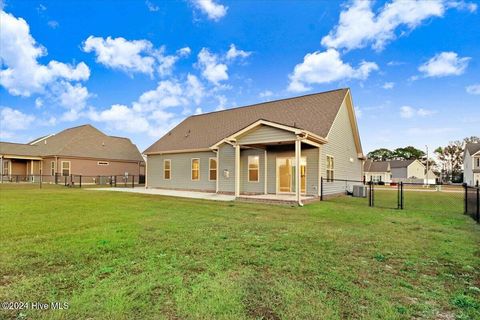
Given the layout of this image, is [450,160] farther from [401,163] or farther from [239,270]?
[239,270]

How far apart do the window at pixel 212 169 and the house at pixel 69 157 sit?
639 inches

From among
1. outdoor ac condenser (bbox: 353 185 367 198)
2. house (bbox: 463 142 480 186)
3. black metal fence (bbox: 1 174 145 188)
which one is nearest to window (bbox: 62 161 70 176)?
black metal fence (bbox: 1 174 145 188)

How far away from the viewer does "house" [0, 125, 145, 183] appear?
25.2m

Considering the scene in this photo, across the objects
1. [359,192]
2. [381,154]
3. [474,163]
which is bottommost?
[359,192]

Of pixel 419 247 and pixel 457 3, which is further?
pixel 457 3

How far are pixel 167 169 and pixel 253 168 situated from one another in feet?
26.5

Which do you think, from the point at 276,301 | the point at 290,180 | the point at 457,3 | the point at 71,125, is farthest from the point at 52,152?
the point at 457,3

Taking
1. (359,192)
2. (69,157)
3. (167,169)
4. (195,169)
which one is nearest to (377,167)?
(359,192)

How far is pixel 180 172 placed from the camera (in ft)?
62.1

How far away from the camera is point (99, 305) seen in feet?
8.38

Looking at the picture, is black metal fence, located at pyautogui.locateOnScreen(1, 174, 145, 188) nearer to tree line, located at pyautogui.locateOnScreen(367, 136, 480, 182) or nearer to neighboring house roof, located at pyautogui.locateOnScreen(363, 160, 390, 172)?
neighboring house roof, located at pyautogui.locateOnScreen(363, 160, 390, 172)

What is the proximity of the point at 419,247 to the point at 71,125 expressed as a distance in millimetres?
38004

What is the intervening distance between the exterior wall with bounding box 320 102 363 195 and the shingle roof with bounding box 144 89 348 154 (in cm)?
78

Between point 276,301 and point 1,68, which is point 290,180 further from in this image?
point 1,68
